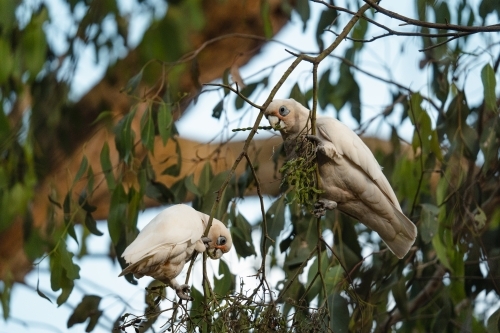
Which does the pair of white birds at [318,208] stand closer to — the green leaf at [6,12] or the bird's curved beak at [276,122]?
the bird's curved beak at [276,122]

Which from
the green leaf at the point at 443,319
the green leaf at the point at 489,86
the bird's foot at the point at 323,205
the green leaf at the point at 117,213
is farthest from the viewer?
the green leaf at the point at 443,319

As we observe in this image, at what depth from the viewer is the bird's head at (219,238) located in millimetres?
1896

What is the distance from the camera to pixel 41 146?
12.0ft

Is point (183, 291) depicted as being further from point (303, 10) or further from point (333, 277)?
point (303, 10)

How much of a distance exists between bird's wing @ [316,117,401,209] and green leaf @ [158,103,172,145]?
0.47 meters

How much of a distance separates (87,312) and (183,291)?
0.86 meters

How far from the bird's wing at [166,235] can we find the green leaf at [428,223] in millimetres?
777

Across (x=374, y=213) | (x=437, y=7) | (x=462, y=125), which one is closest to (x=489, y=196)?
(x=462, y=125)

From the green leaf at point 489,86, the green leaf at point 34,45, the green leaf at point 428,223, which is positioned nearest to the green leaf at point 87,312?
the green leaf at point 34,45

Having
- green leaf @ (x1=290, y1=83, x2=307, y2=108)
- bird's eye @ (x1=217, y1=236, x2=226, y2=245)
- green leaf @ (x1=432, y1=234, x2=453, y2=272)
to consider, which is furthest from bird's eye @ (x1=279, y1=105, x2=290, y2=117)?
green leaf @ (x1=432, y1=234, x2=453, y2=272)

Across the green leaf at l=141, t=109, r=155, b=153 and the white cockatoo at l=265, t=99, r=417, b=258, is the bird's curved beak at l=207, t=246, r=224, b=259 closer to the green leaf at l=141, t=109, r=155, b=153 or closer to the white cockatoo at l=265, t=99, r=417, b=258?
the white cockatoo at l=265, t=99, r=417, b=258

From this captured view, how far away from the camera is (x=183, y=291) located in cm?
171

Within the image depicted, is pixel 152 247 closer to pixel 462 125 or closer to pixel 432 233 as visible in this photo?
pixel 432 233

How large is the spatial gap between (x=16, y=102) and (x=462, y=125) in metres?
2.49
